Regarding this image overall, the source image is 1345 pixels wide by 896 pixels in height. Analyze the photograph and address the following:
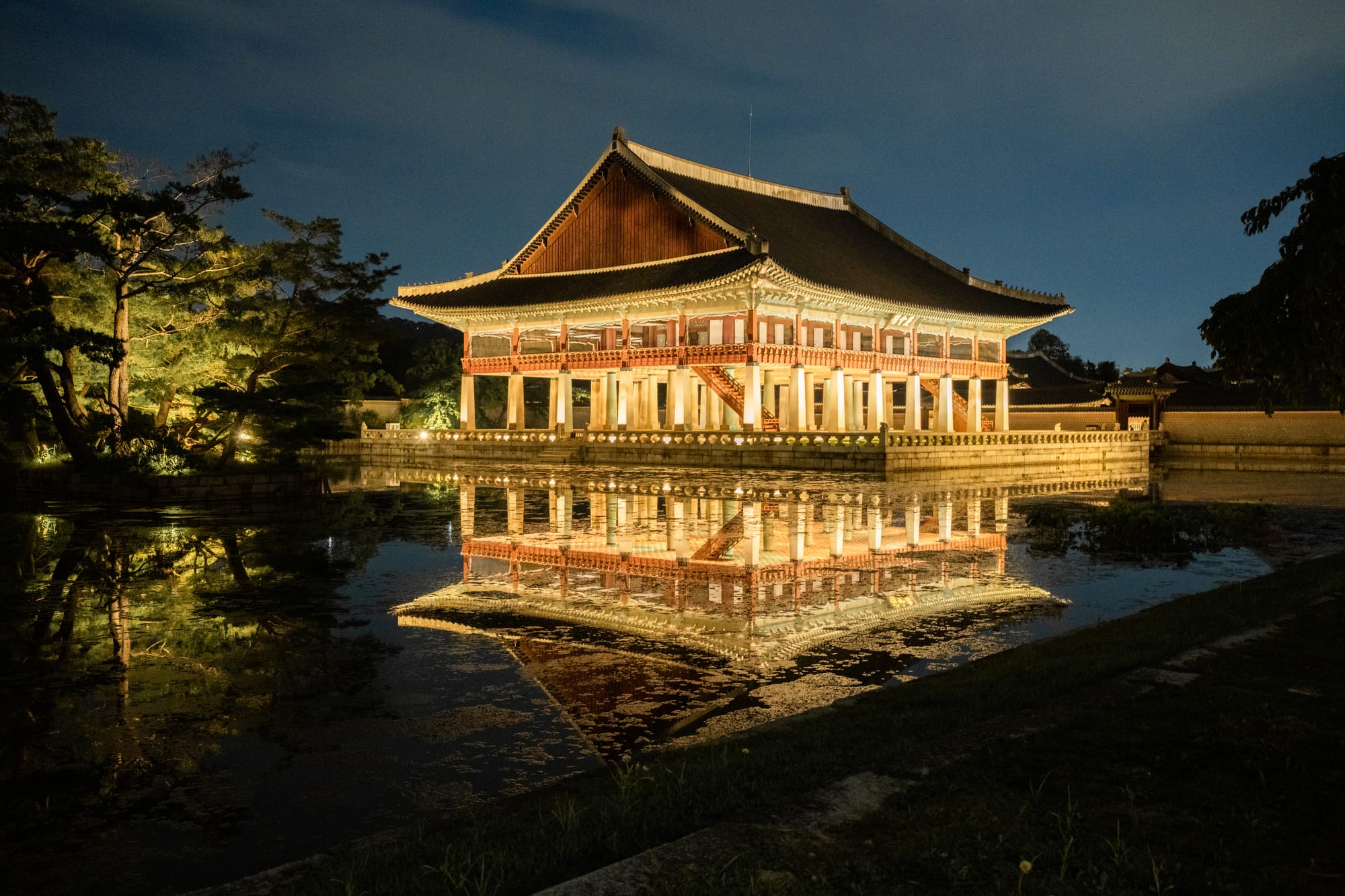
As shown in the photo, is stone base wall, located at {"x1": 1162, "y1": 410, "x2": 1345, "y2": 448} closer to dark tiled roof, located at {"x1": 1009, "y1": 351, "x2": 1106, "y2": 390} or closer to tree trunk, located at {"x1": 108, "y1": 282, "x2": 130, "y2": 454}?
dark tiled roof, located at {"x1": 1009, "y1": 351, "x2": 1106, "y2": 390}

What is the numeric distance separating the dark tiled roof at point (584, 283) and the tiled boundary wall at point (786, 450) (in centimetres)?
695

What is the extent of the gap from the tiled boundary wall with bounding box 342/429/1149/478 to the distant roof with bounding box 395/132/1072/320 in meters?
7.09

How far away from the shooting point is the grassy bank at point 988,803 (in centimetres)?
361

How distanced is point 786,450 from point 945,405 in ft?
52.0

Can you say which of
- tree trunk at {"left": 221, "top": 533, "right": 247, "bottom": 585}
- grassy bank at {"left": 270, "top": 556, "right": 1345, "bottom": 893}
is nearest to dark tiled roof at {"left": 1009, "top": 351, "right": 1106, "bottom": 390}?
tree trunk at {"left": 221, "top": 533, "right": 247, "bottom": 585}

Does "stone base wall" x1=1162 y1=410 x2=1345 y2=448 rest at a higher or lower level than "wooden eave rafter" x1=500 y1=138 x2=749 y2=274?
lower

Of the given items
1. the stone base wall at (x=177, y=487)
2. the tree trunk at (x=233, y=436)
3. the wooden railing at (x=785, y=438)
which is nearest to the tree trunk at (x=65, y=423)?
the stone base wall at (x=177, y=487)

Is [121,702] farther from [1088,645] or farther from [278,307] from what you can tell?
[278,307]

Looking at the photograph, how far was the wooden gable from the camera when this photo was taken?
147 feet

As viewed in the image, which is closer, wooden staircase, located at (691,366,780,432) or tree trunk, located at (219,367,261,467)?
tree trunk, located at (219,367,261,467)

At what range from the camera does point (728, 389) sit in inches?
1619

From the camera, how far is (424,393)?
61.5 m

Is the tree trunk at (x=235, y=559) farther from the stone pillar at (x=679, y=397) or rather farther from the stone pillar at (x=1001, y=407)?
the stone pillar at (x=1001, y=407)

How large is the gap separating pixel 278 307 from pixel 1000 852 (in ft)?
120
